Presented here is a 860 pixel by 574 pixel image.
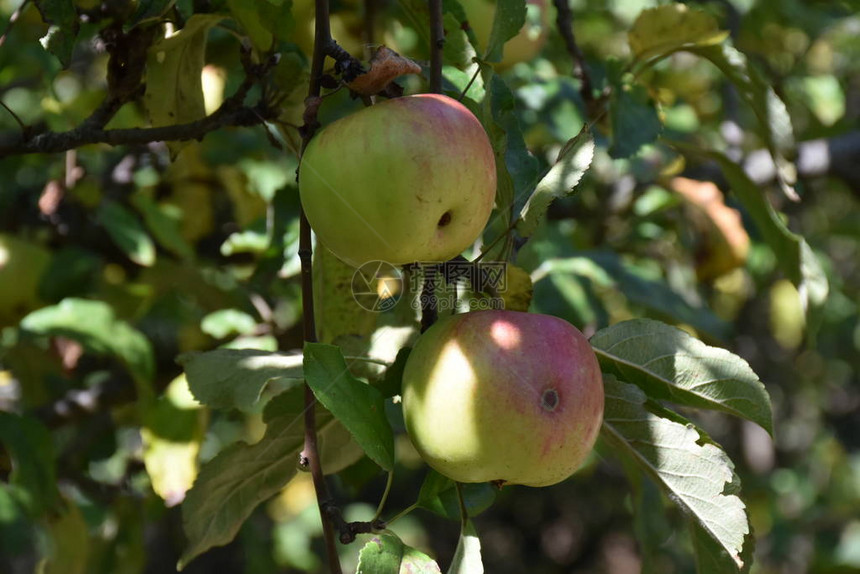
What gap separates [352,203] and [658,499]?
644 millimetres

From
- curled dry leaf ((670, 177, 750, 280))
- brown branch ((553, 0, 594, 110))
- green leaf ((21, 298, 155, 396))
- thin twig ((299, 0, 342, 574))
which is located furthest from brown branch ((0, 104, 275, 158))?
→ curled dry leaf ((670, 177, 750, 280))

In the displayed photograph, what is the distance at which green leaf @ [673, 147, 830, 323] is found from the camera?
108cm

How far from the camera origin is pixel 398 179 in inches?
25.7

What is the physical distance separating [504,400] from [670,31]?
27.1 inches

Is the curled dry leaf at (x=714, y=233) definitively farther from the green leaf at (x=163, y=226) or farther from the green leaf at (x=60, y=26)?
the green leaf at (x=60, y=26)

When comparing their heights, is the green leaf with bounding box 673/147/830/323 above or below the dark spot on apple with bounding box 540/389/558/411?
below

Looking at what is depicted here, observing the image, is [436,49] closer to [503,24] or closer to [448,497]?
[503,24]

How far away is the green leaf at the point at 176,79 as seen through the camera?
0.96 m

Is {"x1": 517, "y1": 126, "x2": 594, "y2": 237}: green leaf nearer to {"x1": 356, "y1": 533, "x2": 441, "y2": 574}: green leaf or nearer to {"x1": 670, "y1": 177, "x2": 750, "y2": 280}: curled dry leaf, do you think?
{"x1": 356, "y1": 533, "x2": 441, "y2": 574}: green leaf

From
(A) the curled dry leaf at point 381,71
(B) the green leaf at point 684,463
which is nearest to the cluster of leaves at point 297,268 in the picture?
(B) the green leaf at point 684,463

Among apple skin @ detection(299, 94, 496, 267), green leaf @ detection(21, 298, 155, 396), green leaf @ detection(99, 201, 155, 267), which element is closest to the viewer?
apple skin @ detection(299, 94, 496, 267)

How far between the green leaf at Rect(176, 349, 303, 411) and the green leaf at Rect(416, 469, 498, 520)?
0.52 ft

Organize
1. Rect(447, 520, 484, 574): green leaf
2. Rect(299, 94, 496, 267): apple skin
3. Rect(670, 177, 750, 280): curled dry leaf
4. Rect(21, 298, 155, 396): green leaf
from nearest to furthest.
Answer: Rect(299, 94, 496, 267): apple skin, Rect(447, 520, 484, 574): green leaf, Rect(21, 298, 155, 396): green leaf, Rect(670, 177, 750, 280): curled dry leaf
